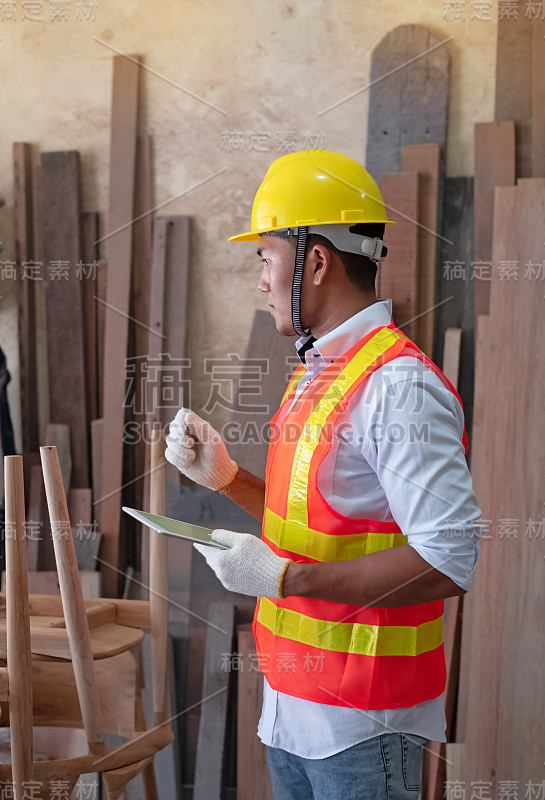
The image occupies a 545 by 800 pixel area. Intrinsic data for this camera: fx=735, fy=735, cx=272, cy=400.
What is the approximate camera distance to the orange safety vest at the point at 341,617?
1.27 meters

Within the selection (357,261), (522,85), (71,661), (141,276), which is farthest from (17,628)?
(522,85)

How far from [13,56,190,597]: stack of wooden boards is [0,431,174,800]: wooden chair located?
0.89 metres

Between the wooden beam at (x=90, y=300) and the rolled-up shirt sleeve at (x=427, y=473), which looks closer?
the rolled-up shirt sleeve at (x=427, y=473)

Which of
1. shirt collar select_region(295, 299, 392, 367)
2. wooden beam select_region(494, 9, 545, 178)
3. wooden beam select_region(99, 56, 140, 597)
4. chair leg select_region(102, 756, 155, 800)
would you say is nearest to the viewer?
shirt collar select_region(295, 299, 392, 367)

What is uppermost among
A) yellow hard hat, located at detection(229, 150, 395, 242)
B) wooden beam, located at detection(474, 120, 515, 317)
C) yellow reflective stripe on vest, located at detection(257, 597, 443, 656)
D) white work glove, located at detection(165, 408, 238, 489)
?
wooden beam, located at detection(474, 120, 515, 317)

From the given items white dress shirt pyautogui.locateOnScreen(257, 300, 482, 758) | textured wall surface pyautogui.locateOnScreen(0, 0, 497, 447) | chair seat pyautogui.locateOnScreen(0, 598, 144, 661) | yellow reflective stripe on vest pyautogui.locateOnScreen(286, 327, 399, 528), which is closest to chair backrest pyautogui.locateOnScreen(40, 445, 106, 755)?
chair seat pyautogui.locateOnScreen(0, 598, 144, 661)

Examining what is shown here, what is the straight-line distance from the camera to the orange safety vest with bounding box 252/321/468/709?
4.16 ft

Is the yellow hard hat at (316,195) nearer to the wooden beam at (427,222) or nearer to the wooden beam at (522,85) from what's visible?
the wooden beam at (427,222)

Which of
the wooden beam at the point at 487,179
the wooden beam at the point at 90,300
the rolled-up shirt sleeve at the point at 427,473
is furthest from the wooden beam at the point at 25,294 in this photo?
the rolled-up shirt sleeve at the point at 427,473

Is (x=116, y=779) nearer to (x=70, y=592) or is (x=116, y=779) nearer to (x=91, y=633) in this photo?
(x=91, y=633)

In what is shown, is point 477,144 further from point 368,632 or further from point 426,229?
point 368,632

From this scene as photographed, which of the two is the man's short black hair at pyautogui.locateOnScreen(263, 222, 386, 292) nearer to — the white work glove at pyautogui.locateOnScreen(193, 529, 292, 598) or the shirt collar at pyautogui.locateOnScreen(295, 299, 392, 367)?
the shirt collar at pyautogui.locateOnScreen(295, 299, 392, 367)

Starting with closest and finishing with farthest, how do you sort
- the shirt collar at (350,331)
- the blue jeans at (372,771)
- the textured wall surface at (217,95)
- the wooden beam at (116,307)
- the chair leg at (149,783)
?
the blue jeans at (372,771), the shirt collar at (350,331), the chair leg at (149,783), the textured wall surface at (217,95), the wooden beam at (116,307)

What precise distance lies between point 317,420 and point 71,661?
1.02m
